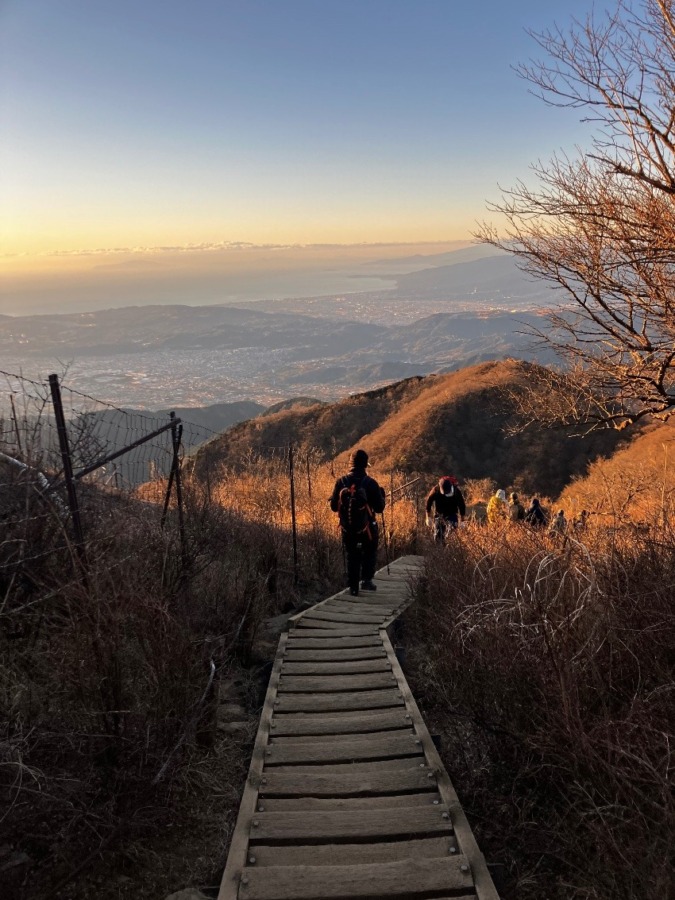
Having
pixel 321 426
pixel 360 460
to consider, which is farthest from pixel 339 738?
pixel 321 426

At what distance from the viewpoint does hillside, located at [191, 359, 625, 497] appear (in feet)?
113

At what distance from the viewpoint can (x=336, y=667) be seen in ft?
16.6

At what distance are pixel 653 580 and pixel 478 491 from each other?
75.5 ft

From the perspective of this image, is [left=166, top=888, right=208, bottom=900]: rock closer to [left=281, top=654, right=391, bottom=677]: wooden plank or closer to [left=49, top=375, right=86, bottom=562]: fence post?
[left=49, top=375, right=86, bottom=562]: fence post

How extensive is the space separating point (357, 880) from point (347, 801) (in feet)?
2.22

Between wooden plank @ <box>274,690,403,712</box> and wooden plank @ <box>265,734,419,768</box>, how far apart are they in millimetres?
506

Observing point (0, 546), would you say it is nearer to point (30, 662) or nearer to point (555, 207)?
point (30, 662)

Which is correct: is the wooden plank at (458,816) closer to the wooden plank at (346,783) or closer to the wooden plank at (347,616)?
the wooden plank at (346,783)

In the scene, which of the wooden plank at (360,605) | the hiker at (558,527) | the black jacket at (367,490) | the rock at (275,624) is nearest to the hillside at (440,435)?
the rock at (275,624)

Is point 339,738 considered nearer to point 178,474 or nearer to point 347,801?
point 347,801

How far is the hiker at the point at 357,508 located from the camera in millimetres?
7164

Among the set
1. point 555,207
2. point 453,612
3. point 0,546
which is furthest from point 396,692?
point 555,207

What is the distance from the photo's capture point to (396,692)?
14.7 feet

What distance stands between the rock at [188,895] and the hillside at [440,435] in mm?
25035
